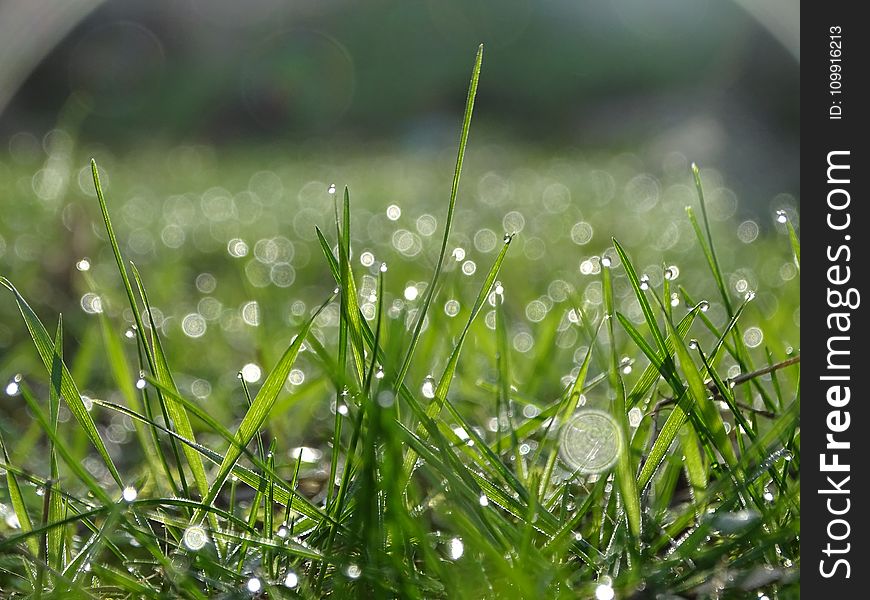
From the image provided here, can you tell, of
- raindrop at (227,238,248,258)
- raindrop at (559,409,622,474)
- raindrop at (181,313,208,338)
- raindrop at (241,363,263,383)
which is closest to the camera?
raindrop at (559,409,622,474)

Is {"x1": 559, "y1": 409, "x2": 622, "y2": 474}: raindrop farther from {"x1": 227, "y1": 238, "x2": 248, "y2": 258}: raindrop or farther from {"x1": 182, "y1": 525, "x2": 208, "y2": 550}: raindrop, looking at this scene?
{"x1": 227, "y1": 238, "x2": 248, "y2": 258}: raindrop

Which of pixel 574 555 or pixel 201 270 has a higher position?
pixel 201 270

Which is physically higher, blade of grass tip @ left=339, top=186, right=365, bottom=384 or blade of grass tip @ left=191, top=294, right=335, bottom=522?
blade of grass tip @ left=339, top=186, right=365, bottom=384

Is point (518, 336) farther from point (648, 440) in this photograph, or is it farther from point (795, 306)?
point (648, 440)

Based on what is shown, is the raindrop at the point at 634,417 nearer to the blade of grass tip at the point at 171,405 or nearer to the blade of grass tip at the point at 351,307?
the blade of grass tip at the point at 351,307
